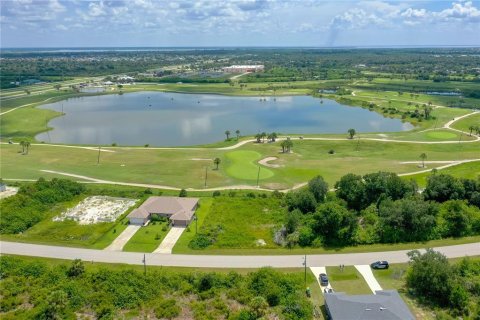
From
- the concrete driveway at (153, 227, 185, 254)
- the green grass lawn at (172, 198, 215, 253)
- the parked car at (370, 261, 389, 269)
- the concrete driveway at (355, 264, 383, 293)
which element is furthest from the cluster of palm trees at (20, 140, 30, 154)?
the parked car at (370, 261, 389, 269)

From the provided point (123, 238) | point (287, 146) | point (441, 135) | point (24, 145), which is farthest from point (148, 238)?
point (441, 135)

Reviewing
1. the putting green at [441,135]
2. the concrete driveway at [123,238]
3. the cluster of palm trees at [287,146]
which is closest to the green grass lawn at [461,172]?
the putting green at [441,135]

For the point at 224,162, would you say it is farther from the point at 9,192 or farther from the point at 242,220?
the point at 9,192

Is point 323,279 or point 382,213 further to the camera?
point 382,213

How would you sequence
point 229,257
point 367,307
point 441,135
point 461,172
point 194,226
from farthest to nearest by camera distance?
point 441,135 < point 461,172 < point 194,226 < point 229,257 < point 367,307

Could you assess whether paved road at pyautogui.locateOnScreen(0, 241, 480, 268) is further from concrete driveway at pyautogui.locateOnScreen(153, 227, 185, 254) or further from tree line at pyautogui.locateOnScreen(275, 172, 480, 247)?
tree line at pyautogui.locateOnScreen(275, 172, 480, 247)

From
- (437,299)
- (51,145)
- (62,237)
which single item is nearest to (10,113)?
(51,145)

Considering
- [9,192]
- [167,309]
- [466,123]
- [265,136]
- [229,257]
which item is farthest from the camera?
[466,123]
